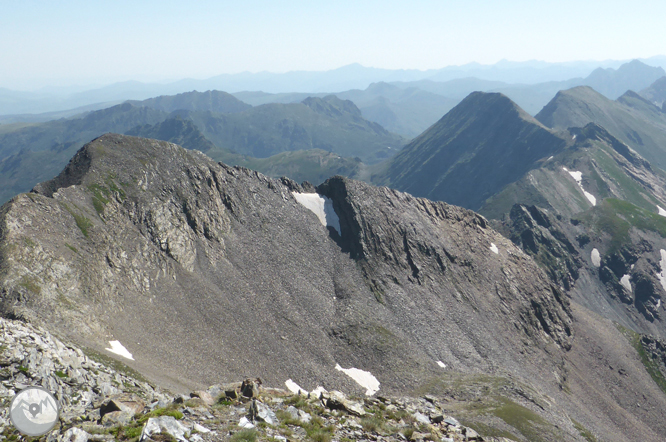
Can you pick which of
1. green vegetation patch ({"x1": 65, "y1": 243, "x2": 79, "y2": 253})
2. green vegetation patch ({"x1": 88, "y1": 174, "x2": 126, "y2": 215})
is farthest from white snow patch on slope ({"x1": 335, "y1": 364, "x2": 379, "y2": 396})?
green vegetation patch ({"x1": 88, "y1": 174, "x2": 126, "y2": 215})

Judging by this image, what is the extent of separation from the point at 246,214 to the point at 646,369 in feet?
379

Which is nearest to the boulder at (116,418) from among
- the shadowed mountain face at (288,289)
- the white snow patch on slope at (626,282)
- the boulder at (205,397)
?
the boulder at (205,397)

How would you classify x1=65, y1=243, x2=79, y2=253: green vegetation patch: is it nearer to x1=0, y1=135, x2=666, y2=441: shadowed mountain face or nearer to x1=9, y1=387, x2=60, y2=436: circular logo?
x1=0, y1=135, x2=666, y2=441: shadowed mountain face

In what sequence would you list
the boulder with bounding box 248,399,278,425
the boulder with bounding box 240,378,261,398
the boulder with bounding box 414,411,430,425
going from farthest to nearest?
the boulder with bounding box 414,411,430,425 < the boulder with bounding box 240,378,261,398 < the boulder with bounding box 248,399,278,425

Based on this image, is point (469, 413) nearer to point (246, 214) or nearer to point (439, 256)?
point (439, 256)

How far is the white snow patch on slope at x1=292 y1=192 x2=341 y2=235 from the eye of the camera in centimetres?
11596

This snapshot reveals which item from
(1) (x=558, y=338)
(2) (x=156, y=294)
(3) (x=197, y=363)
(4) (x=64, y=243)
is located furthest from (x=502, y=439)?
(1) (x=558, y=338)

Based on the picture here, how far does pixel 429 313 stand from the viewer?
98.8 metres

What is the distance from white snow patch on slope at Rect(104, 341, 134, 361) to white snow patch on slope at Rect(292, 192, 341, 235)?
64.5 meters

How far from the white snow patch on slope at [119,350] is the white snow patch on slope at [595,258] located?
641 ft

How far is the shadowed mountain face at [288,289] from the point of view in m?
64.0

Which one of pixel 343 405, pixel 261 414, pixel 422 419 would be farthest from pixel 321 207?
pixel 261 414

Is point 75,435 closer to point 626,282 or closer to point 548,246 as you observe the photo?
point 548,246

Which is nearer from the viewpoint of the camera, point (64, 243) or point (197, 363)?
point (197, 363)
